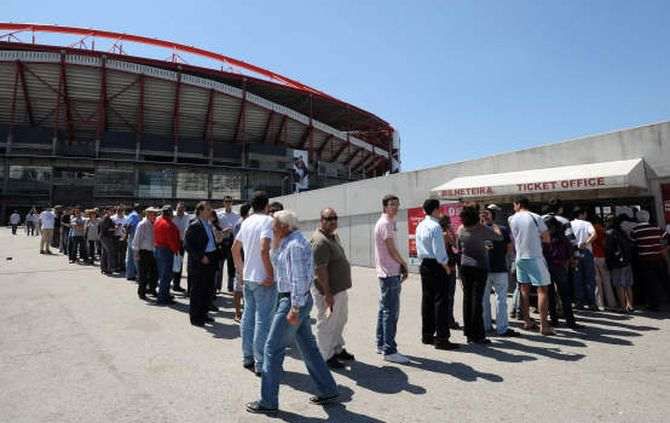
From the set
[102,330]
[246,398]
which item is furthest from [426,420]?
[102,330]

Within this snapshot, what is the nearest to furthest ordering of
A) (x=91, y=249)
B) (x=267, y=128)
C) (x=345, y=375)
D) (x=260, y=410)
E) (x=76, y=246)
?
1. (x=260, y=410)
2. (x=345, y=375)
3. (x=91, y=249)
4. (x=76, y=246)
5. (x=267, y=128)

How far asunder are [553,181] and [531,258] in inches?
131

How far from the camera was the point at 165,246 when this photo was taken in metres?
7.38

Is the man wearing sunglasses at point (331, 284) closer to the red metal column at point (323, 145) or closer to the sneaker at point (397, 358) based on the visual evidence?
the sneaker at point (397, 358)

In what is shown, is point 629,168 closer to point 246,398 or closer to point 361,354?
point 361,354

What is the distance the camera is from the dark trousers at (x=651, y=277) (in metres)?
6.95

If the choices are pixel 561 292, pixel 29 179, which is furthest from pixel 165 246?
pixel 29 179

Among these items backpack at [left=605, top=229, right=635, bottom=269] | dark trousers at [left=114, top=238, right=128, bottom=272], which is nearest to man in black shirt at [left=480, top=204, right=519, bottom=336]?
backpack at [left=605, top=229, right=635, bottom=269]

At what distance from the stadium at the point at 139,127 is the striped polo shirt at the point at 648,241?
131 feet

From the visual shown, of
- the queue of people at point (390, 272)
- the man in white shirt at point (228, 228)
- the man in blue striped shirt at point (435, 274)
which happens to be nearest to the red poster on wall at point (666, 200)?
the queue of people at point (390, 272)

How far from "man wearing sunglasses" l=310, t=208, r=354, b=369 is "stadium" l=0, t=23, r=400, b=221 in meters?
39.9

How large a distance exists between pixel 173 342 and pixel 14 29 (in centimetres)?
4545

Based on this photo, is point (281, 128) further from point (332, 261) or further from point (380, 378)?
point (380, 378)

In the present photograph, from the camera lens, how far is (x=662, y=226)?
7.81 m
